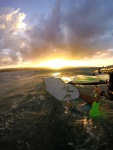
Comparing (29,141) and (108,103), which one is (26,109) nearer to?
(29,141)

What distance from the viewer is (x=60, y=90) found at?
1592 cm

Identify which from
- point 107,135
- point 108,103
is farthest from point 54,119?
point 108,103

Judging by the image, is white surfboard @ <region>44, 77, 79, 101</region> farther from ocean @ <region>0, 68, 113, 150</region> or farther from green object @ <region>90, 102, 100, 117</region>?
ocean @ <region>0, 68, 113, 150</region>

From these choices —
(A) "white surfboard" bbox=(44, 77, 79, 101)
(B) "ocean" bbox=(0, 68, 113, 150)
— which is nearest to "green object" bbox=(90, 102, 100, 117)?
(B) "ocean" bbox=(0, 68, 113, 150)

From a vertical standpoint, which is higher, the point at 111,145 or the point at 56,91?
the point at 56,91

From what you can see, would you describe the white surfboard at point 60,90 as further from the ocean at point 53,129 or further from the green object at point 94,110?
the ocean at point 53,129

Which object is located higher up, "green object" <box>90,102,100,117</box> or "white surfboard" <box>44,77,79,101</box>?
"white surfboard" <box>44,77,79,101</box>

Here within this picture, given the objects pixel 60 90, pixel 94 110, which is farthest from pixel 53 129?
pixel 94 110

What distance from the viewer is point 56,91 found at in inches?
622

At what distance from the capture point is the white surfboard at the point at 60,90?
14.9 metres

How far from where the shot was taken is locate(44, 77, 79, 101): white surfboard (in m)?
14.9

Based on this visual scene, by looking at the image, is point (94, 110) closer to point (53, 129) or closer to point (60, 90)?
point (60, 90)

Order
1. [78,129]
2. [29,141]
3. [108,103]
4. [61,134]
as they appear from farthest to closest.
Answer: [108,103] → [78,129] → [61,134] → [29,141]

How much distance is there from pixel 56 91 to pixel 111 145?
23.6ft
